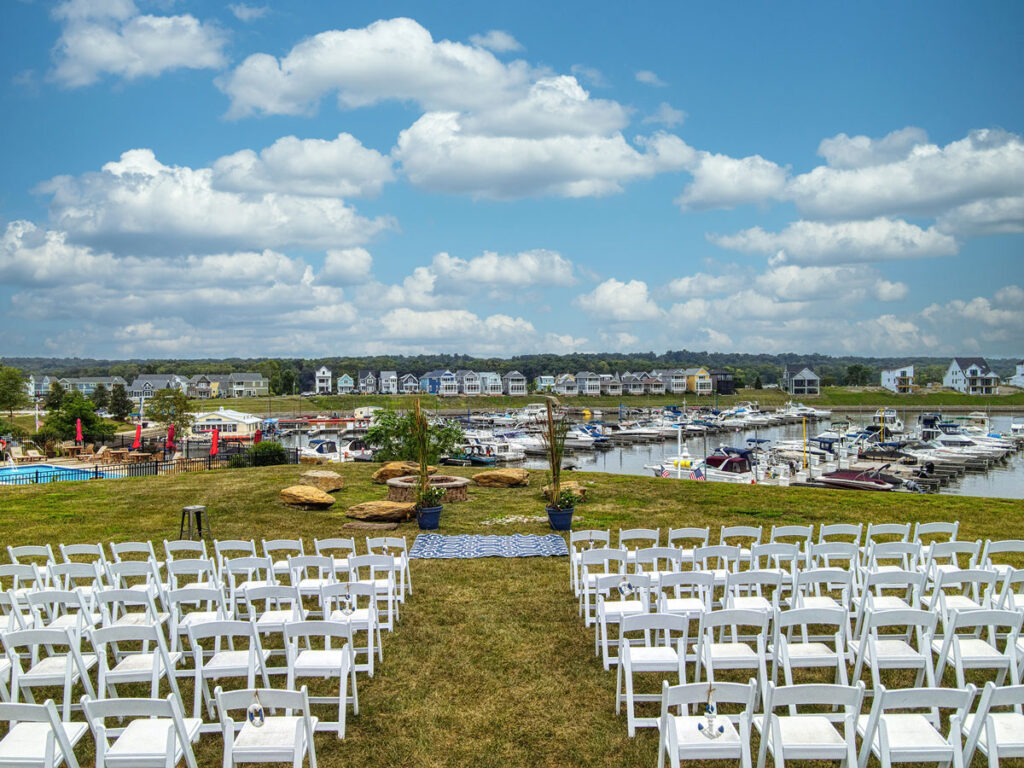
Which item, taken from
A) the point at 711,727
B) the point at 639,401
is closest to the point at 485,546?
the point at 711,727

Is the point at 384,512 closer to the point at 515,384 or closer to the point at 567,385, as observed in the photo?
the point at 567,385

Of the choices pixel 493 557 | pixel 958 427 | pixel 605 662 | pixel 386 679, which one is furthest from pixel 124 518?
pixel 958 427

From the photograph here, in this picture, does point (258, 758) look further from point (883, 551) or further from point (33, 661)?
point (883, 551)

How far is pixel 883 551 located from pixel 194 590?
7.59 meters

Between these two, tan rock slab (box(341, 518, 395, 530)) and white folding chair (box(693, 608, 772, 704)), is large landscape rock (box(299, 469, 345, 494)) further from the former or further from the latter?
white folding chair (box(693, 608, 772, 704))

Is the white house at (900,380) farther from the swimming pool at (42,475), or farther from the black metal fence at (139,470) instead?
the swimming pool at (42,475)

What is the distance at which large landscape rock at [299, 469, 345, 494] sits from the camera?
64.7ft

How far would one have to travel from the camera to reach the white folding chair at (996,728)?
14.3 ft

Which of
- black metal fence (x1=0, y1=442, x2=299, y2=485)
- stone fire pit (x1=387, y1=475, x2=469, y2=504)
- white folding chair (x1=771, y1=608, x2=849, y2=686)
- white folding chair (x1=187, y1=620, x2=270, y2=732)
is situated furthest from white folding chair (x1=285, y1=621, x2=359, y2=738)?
black metal fence (x1=0, y1=442, x2=299, y2=485)

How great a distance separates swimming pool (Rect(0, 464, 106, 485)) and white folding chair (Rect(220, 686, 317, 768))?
76.5 ft

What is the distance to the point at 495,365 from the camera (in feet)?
560

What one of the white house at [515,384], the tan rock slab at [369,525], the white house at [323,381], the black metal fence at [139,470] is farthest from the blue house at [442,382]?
the tan rock slab at [369,525]

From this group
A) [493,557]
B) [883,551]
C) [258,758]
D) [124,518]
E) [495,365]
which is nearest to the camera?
[258,758]

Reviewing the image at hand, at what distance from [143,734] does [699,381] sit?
142 metres
